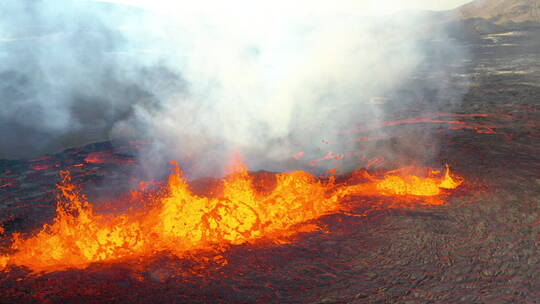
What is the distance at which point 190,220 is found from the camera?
15.4 ft

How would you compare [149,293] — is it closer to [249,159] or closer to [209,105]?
[249,159]

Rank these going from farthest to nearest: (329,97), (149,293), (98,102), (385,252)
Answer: (98,102), (329,97), (385,252), (149,293)

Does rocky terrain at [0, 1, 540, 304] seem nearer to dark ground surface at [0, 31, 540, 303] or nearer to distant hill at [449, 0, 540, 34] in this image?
dark ground surface at [0, 31, 540, 303]

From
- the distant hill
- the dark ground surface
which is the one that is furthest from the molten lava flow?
the distant hill

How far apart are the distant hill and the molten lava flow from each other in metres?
43.7

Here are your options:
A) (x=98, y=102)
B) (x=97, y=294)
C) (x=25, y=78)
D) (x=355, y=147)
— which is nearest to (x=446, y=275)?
(x=97, y=294)

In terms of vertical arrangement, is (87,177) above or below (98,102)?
below

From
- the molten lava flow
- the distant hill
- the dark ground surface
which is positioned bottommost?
the dark ground surface

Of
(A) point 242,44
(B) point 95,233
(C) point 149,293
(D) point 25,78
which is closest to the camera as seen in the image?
(C) point 149,293

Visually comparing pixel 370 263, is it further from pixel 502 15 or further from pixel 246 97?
pixel 502 15

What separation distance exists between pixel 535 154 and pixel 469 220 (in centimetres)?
384

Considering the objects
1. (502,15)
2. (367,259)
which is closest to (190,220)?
(367,259)

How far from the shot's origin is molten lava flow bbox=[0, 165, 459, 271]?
4277 mm

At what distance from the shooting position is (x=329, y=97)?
48.6ft
